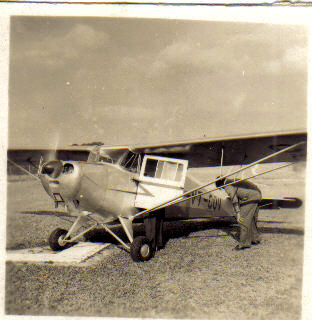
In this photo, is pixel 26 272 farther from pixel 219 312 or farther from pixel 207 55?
pixel 207 55

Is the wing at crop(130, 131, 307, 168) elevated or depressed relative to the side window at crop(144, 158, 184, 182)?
elevated

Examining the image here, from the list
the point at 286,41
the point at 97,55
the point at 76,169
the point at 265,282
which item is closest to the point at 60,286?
the point at 76,169

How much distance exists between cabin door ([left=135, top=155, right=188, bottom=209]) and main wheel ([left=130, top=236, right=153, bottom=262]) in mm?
656

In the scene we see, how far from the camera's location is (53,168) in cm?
458

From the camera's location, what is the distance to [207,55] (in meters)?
5.28

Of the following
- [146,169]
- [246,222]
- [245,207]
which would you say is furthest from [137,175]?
[246,222]

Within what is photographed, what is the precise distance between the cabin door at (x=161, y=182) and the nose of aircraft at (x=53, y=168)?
1.58 meters

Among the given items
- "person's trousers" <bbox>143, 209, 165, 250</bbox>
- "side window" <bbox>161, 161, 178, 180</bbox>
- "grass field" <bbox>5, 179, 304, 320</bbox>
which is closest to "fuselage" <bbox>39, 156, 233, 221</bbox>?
"person's trousers" <bbox>143, 209, 165, 250</bbox>

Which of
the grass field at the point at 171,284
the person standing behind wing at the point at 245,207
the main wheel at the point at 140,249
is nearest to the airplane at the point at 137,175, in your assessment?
the main wheel at the point at 140,249

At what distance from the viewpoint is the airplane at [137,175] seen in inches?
185

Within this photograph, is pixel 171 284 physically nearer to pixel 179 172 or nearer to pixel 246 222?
pixel 179 172

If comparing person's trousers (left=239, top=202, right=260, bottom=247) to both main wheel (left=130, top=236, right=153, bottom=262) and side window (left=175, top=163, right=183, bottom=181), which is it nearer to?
side window (left=175, top=163, right=183, bottom=181)

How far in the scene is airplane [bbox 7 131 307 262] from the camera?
470 cm

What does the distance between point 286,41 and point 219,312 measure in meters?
4.01
